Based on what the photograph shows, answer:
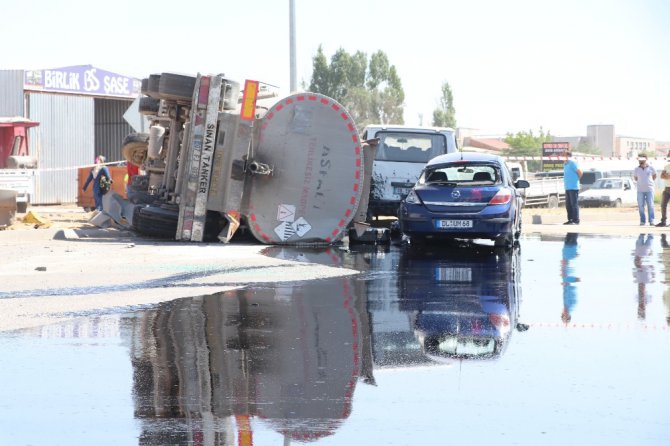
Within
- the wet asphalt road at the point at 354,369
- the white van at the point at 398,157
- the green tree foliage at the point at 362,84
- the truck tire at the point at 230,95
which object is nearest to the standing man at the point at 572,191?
the white van at the point at 398,157

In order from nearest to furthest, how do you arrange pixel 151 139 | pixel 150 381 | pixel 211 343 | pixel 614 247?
pixel 150 381
pixel 211 343
pixel 614 247
pixel 151 139

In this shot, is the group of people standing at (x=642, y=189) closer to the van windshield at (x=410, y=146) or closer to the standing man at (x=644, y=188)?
the standing man at (x=644, y=188)

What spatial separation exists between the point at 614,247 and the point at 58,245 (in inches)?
358

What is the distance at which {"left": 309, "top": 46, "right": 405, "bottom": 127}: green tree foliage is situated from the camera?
4286 inches

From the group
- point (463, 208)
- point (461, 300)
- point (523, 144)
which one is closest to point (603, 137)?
point (523, 144)

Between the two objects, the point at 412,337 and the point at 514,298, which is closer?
the point at 412,337

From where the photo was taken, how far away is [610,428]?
6160mm

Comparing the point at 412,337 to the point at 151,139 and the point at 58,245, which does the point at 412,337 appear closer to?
the point at 58,245

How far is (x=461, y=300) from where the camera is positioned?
1148 cm

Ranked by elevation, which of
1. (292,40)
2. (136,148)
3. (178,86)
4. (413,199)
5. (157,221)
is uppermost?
(292,40)

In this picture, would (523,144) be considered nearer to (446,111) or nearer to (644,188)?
(446,111)

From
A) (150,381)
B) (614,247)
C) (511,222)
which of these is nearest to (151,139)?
(511,222)

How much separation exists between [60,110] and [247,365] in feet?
110

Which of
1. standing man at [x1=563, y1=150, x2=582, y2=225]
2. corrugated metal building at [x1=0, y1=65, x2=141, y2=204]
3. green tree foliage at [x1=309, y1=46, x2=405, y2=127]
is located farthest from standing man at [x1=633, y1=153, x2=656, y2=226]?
green tree foliage at [x1=309, y1=46, x2=405, y2=127]
